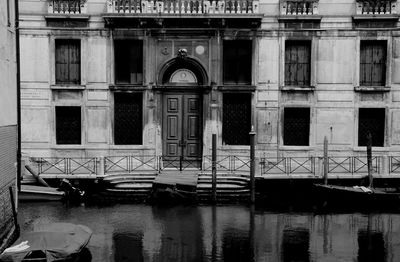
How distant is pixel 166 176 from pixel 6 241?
29.4ft

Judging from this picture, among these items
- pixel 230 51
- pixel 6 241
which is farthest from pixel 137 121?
A: pixel 6 241

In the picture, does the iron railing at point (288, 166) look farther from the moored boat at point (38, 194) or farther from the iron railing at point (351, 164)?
the moored boat at point (38, 194)

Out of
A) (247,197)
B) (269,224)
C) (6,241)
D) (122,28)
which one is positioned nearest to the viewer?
(6,241)

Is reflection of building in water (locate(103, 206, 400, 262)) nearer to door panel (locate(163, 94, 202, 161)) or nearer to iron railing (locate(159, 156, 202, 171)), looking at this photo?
iron railing (locate(159, 156, 202, 171))

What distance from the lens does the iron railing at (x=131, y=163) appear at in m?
24.4

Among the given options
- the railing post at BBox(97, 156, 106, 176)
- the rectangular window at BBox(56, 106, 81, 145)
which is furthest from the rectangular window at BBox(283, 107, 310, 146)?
the rectangular window at BBox(56, 106, 81, 145)

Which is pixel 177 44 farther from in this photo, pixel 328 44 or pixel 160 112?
pixel 328 44

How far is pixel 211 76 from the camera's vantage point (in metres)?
25.0

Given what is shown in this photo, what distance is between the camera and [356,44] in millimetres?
24750

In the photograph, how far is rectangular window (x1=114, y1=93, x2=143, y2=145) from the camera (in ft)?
82.6

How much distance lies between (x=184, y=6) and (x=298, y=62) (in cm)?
554

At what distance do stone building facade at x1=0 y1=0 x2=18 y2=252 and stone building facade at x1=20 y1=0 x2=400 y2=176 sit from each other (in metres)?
7.58

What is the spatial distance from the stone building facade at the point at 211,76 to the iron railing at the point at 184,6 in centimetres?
4

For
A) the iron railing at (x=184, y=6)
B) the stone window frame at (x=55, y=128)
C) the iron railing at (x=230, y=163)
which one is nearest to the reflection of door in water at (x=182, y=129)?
the iron railing at (x=230, y=163)
